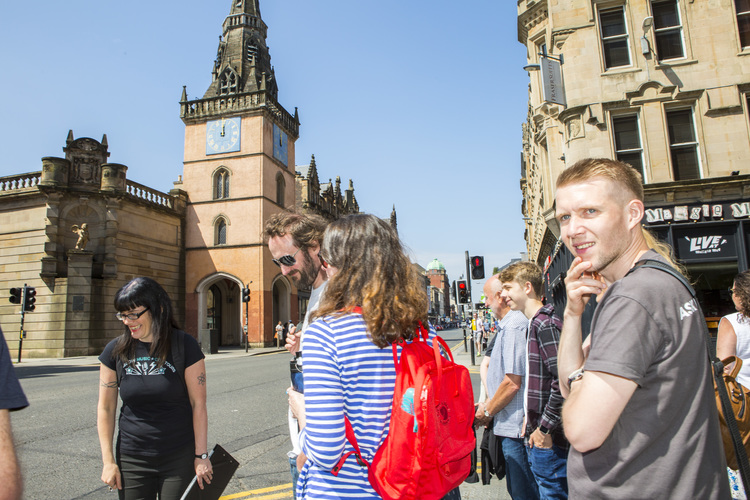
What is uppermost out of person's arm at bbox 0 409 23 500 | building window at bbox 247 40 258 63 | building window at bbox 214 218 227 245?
building window at bbox 247 40 258 63

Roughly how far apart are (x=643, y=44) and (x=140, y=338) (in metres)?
14.2

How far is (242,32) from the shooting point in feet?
118

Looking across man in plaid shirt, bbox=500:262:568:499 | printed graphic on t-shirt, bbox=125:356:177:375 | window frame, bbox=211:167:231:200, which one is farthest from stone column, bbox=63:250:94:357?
man in plaid shirt, bbox=500:262:568:499

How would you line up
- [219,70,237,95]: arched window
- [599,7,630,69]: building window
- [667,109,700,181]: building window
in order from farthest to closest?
[219,70,237,95]: arched window
[599,7,630,69]: building window
[667,109,700,181]: building window

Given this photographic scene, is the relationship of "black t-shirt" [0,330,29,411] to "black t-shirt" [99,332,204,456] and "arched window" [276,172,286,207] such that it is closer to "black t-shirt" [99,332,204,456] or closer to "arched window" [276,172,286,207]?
"black t-shirt" [99,332,204,456]

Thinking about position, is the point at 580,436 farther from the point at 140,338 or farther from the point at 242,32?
the point at 242,32

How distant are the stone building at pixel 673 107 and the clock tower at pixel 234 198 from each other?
71.5ft

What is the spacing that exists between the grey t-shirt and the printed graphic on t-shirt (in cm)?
245

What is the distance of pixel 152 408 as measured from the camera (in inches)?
113

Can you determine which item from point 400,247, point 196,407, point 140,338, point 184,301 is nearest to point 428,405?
point 400,247

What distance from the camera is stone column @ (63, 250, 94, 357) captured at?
76.1 ft

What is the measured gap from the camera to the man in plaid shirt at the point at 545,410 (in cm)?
289

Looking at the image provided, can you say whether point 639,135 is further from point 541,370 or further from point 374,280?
point 374,280

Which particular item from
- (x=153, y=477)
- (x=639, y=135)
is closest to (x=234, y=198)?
(x=639, y=135)
